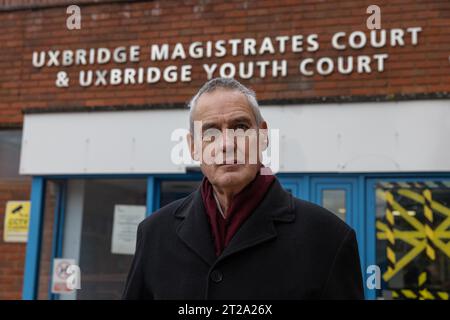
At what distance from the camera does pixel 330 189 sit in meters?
5.06

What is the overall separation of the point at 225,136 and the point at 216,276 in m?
0.44

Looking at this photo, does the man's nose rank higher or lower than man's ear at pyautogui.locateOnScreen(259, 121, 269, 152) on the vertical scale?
lower

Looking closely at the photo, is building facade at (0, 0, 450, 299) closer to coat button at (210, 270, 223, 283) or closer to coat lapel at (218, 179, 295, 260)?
coat lapel at (218, 179, 295, 260)

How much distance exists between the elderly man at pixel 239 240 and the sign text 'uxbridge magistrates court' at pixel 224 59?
345cm

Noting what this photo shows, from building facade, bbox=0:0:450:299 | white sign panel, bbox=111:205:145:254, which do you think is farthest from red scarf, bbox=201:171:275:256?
white sign panel, bbox=111:205:145:254

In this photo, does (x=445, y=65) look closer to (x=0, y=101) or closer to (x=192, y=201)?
(x=192, y=201)

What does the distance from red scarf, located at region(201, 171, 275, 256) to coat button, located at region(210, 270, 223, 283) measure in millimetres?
78

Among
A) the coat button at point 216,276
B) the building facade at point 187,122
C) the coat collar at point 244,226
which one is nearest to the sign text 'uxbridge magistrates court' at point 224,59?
the building facade at point 187,122

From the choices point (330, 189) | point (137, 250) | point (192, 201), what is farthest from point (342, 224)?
point (330, 189)

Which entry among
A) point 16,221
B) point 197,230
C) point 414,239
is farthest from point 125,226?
point 197,230

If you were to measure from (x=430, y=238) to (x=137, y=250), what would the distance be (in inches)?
136

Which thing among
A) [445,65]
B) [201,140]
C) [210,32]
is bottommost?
[201,140]

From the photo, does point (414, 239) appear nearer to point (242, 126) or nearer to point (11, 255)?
point (242, 126)

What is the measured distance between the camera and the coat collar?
5.91ft
